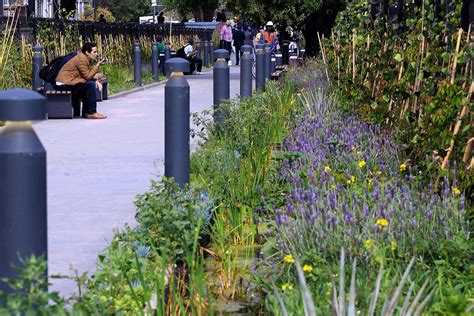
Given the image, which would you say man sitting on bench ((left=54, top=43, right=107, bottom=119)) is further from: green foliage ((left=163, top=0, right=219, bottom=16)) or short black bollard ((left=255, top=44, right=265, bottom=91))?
green foliage ((left=163, top=0, right=219, bottom=16))

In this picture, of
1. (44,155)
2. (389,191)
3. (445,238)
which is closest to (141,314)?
(44,155)

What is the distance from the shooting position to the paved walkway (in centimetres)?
759

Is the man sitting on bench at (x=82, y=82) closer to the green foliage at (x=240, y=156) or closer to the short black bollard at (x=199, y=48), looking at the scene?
the green foliage at (x=240, y=156)

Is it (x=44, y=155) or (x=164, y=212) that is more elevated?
(x=44, y=155)

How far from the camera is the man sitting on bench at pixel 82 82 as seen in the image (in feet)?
60.6

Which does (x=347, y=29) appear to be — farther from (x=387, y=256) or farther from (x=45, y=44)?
(x=387, y=256)

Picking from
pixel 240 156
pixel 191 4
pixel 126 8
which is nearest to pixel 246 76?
pixel 240 156

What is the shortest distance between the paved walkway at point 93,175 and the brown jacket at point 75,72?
2.34 ft

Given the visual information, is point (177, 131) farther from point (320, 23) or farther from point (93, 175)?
point (320, 23)

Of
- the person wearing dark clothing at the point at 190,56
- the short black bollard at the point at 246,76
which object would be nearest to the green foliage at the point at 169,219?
the short black bollard at the point at 246,76

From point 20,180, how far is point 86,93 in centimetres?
1480

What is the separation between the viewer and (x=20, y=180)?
373cm

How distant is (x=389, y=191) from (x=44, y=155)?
3.42m

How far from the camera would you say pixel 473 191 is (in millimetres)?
7484
